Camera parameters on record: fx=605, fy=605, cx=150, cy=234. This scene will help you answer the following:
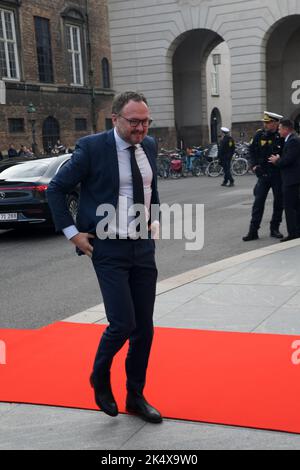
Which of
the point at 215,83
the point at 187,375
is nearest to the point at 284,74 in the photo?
the point at 215,83

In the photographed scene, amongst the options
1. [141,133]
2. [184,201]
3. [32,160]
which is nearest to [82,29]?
[184,201]

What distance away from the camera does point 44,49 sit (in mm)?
32906

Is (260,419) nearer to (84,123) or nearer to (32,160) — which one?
(32,160)

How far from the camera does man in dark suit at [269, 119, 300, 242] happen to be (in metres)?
9.21

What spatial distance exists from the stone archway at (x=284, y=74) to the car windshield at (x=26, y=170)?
28656 millimetres

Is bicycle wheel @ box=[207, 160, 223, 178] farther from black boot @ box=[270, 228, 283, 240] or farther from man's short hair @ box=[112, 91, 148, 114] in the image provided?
man's short hair @ box=[112, 91, 148, 114]

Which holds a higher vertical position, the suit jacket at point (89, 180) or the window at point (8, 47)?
the window at point (8, 47)

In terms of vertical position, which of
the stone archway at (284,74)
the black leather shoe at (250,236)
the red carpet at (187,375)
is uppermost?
the stone archway at (284,74)

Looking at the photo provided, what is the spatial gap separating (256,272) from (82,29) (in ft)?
104

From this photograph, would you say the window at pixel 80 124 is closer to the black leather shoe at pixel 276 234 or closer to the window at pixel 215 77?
the window at pixel 215 77

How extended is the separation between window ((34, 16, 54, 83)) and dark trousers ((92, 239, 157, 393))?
30.7 metres

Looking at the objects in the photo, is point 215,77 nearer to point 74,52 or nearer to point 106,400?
point 74,52

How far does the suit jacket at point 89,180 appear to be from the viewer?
140 inches

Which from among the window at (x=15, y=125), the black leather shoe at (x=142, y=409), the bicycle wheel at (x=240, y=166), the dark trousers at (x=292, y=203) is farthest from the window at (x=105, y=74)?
the black leather shoe at (x=142, y=409)
